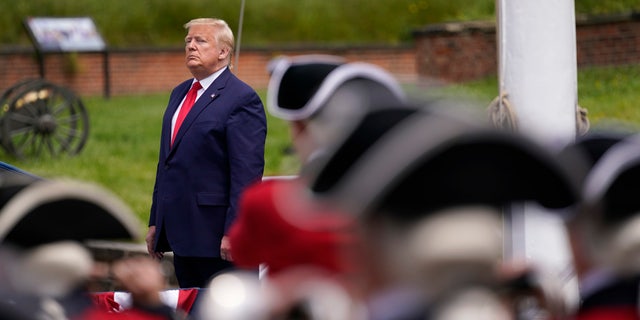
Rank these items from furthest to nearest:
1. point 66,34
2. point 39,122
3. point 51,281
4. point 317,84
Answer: point 66,34, point 39,122, point 317,84, point 51,281

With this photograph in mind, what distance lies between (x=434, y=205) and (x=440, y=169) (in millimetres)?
49

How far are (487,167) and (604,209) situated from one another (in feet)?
0.84

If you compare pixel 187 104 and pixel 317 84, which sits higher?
pixel 187 104

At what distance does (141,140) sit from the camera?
12375 millimetres

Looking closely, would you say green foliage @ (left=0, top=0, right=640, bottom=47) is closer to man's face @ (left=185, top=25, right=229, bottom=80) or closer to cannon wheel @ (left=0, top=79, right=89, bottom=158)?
cannon wheel @ (left=0, top=79, right=89, bottom=158)

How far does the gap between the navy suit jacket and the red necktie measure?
40 millimetres

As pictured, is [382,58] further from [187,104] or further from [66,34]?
[187,104]

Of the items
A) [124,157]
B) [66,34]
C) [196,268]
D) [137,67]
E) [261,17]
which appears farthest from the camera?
[261,17]

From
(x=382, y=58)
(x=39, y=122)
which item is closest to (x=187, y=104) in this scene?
(x=39, y=122)

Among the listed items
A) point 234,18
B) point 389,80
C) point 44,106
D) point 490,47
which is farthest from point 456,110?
point 234,18

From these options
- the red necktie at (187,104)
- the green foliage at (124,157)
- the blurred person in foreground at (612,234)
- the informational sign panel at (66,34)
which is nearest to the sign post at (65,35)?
the informational sign panel at (66,34)

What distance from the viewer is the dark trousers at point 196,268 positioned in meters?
4.49

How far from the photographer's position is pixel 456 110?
176cm

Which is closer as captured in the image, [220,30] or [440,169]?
[440,169]
